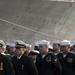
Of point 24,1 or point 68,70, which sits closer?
point 68,70

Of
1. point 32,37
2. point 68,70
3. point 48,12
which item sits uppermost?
point 48,12

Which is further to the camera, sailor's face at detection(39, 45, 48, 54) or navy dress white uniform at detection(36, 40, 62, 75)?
sailor's face at detection(39, 45, 48, 54)

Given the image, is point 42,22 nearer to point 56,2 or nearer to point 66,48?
point 56,2

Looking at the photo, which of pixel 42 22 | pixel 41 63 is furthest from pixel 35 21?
pixel 41 63

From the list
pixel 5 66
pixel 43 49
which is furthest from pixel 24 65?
pixel 43 49

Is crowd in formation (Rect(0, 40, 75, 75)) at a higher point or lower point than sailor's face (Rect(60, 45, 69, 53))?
lower

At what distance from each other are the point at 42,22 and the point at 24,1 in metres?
1.27

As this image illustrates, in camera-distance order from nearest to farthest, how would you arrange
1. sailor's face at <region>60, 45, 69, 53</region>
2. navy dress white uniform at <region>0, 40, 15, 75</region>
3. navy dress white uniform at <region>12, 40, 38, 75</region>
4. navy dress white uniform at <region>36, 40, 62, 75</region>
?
navy dress white uniform at <region>0, 40, 15, 75</region>, navy dress white uniform at <region>12, 40, 38, 75</region>, navy dress white uniform at <region>36, 40, 62, 75</region>, sailor's face at <region>60, 45, 69, 53</region>

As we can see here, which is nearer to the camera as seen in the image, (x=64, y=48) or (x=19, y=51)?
(x=19, y=51)

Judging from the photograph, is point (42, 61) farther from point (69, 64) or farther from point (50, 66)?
point (69, 64)

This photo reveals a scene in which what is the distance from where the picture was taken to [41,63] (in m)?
7.16

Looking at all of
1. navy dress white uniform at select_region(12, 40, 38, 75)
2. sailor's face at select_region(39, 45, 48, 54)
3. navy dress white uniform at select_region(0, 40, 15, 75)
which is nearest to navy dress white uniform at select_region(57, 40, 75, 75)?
sailor's face at select_region(39, 45, 48, 54)

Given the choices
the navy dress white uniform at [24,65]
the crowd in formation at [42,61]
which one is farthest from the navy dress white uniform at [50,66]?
the navy dress white uniform at [24,65]

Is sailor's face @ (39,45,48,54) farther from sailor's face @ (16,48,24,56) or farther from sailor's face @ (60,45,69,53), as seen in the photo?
sailor's face @ (16,48,24,56)
